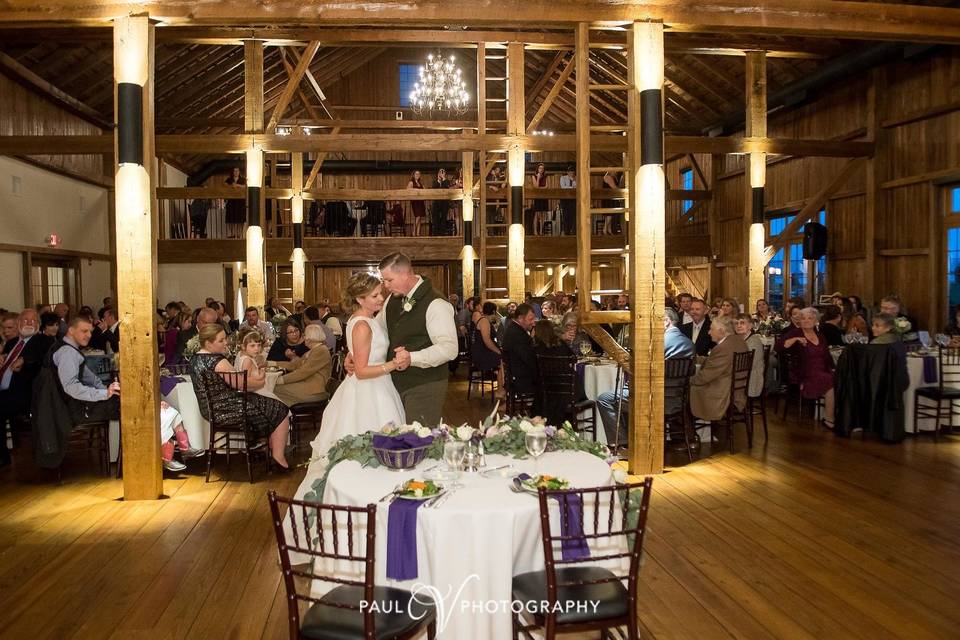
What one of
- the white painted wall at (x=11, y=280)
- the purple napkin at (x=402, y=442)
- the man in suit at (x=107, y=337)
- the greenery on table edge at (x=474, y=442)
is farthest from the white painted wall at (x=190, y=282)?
the purple napkin at (x=402, y=442)

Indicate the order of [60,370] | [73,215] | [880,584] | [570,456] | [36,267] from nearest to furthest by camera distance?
1. [570,456]
2. [880,584]
3. [60,370]
4. [36,267]
5. [73,215]

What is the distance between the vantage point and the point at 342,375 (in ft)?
27.5

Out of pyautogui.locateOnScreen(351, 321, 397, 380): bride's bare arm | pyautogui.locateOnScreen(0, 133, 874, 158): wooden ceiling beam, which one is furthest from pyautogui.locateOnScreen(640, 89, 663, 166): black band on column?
pyautogui.locateOnScreen(0, 133, 874, 158): wooden ceiling beam

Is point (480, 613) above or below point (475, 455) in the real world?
below

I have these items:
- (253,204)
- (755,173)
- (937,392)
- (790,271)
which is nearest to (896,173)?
(755,173)

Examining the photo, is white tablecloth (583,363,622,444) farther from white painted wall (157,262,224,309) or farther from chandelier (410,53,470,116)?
white painted wall (157,262,224,309)

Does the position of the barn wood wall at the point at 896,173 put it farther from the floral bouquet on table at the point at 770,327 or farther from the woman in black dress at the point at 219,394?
the woman in black dress at the point at 219,394

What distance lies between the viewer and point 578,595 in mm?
2668

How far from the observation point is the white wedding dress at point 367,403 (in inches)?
165

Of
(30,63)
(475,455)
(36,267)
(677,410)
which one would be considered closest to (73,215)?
(36,267)

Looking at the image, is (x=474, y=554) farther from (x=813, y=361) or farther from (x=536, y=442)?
(x=813, y=361)

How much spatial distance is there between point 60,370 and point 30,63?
8922 millimetres

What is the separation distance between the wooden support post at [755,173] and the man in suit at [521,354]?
234 inches

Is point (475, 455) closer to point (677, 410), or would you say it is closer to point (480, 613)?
point (480, 613)
